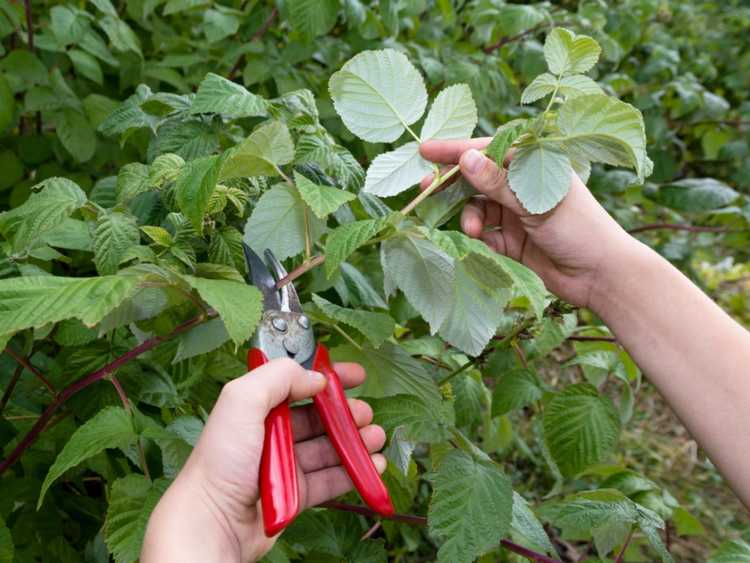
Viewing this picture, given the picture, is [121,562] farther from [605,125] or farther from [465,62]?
[465,62]

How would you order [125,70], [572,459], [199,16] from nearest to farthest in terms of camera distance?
1. [572,459]
2. [125,70]
3. [199,16]

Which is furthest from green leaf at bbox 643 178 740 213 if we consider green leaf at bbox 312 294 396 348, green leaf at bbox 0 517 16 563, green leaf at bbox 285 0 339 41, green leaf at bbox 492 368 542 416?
green leaf at bbox 0 517 16 563

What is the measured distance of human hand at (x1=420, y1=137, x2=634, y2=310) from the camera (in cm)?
80

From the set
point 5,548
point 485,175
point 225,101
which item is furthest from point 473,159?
point 5,548

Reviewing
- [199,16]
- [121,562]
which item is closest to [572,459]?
[121,562]

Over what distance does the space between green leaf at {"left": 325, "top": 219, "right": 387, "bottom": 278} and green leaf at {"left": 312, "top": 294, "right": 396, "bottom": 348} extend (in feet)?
0.40

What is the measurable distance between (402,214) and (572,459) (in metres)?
0.51

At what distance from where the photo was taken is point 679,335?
0.90 meters

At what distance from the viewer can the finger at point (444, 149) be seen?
0.80m

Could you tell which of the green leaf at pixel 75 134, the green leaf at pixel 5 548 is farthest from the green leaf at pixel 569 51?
the green leaf at pixel 75 134

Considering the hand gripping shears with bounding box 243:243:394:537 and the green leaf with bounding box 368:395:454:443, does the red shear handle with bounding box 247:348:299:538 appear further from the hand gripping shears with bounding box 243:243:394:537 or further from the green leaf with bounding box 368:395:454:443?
the green leaf with bounding box 368:395:454:443

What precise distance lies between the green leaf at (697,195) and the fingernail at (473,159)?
1.08 meters

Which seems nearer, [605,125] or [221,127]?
[605,125]

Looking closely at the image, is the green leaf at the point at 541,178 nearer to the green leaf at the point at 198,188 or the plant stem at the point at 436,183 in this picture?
the plant stem at the point at 436,183
